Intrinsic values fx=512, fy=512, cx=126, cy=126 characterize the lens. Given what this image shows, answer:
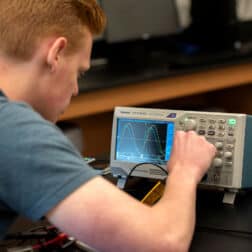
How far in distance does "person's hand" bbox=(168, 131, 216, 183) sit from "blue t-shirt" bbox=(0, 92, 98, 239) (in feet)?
0.82

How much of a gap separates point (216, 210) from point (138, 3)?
Result: 183cm

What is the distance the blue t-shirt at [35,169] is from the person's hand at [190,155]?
25 cm

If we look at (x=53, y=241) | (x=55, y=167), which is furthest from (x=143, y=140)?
(x=55, y=167)

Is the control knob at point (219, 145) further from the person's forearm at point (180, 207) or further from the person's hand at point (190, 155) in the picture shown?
the person's forearm at point (180, 207)

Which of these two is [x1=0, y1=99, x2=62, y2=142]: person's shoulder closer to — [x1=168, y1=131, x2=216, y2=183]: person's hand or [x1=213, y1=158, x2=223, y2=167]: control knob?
[x1=168, y1=131, x2=216, y2=183]: person's hand

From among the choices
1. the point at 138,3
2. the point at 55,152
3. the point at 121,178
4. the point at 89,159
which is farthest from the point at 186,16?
the point at 55,152

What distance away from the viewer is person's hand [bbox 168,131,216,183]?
1005 mm

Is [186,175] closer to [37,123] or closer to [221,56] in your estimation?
[37,123]

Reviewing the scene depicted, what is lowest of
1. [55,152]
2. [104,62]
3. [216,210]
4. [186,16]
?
[216,210]

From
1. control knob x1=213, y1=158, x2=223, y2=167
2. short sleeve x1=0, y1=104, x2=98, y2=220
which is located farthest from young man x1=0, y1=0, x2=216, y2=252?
control knob x1=213, y1=158, x2=223, y2=167

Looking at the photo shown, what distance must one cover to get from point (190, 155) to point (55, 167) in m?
0.35

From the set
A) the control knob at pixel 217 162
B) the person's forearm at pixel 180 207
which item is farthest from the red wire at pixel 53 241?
the control knob at pixel 217 162

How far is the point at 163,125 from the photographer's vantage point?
1191mm

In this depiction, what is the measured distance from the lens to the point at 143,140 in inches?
47.8
